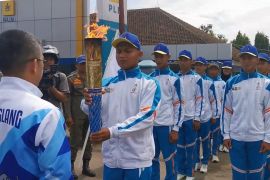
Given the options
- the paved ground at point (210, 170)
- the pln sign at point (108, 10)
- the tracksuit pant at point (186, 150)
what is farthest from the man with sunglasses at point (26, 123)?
the pln sign at point (108, 10)

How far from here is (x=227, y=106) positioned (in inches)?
198

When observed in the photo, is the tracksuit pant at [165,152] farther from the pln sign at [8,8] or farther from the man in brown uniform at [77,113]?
the pln sign at [8,8]

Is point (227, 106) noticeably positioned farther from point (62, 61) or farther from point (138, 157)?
point (62, 61)

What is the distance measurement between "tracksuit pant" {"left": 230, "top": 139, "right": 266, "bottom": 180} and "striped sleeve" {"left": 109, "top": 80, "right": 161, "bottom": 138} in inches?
70.3

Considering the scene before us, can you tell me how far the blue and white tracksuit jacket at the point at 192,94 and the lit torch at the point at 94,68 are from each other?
4.02m

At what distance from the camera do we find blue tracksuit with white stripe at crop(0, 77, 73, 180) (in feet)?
6.04

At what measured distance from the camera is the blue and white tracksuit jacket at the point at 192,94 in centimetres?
690

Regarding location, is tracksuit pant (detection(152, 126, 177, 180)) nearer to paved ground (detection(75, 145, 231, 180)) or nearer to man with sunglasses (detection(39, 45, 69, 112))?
paved ground (detection(75, 145, 231, 180))

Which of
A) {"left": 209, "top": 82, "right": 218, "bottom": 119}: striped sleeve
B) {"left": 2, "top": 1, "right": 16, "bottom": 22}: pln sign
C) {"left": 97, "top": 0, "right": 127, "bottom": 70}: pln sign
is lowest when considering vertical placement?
{"left": 209, "top": 82, "right": 218, "bottom": 119}: striped sleeve

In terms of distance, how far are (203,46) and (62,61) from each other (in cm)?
952

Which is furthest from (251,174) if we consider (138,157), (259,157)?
(138,157)

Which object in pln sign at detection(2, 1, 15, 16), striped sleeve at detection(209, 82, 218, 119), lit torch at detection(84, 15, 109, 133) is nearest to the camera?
lit torch at detection(84, 15, 109, 133)

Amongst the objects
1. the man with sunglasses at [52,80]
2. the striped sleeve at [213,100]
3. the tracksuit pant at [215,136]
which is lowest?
the tracksuit pant at [215,136]

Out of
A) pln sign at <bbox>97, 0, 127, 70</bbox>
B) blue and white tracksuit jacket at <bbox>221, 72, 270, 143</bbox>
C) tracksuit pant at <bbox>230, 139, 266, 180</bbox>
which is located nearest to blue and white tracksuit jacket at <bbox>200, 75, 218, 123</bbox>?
pln sign at <bbox>97, 0, 127, 70</bbox>
